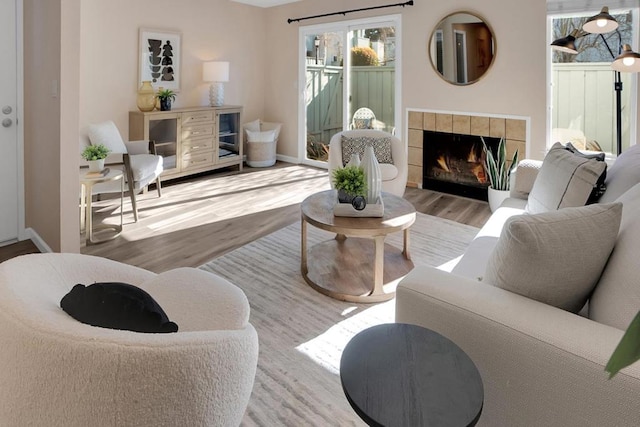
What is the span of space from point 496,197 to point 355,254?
6.41 feet

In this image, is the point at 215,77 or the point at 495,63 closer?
the point at 495,63

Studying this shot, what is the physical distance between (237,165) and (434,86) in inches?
123

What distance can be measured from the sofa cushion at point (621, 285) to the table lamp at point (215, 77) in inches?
219

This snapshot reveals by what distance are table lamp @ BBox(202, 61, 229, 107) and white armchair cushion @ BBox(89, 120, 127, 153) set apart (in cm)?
178

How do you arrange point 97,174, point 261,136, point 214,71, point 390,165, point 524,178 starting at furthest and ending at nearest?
point 261,136, point 214,71, point 390,165, point 97,174, point 524,178

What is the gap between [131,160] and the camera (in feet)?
14.0

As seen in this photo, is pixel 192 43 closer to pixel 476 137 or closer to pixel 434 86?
pixel 434 86

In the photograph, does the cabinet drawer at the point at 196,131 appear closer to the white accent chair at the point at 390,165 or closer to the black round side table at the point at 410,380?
the white accent chair at the point at 390,165

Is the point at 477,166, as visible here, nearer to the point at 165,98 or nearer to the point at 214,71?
the point at 214,71

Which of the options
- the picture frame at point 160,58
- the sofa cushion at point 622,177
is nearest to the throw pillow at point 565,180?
the sofa cushion at point 622,177

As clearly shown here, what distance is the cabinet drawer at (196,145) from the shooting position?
559 cm

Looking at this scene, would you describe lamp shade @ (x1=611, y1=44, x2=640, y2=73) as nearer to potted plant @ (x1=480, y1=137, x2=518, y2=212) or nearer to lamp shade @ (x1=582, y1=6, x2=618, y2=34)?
lamp shade @ (x1=582, y1=6, x2=618, y2=34)

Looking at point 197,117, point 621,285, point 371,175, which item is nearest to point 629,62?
point 371,175

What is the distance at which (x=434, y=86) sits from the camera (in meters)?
5.12
